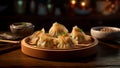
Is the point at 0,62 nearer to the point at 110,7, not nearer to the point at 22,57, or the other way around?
the point at 22,57

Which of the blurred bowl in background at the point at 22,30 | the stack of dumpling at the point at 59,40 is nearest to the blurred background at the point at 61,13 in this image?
the blurred bowl in background at the point at 22,30

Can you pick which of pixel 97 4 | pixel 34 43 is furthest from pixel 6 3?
pixel 34 43

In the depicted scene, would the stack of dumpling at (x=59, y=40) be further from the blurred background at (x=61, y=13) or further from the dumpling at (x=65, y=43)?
the blurred background at (x=61, y=13)

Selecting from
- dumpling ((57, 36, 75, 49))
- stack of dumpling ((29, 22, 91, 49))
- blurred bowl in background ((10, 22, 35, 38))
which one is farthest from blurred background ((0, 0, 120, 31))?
dumpling ((57, 36, 75, 49))

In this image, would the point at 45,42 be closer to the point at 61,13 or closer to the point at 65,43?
the point at 65,43

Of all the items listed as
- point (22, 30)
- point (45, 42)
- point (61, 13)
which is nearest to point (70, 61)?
point (45, 42)
